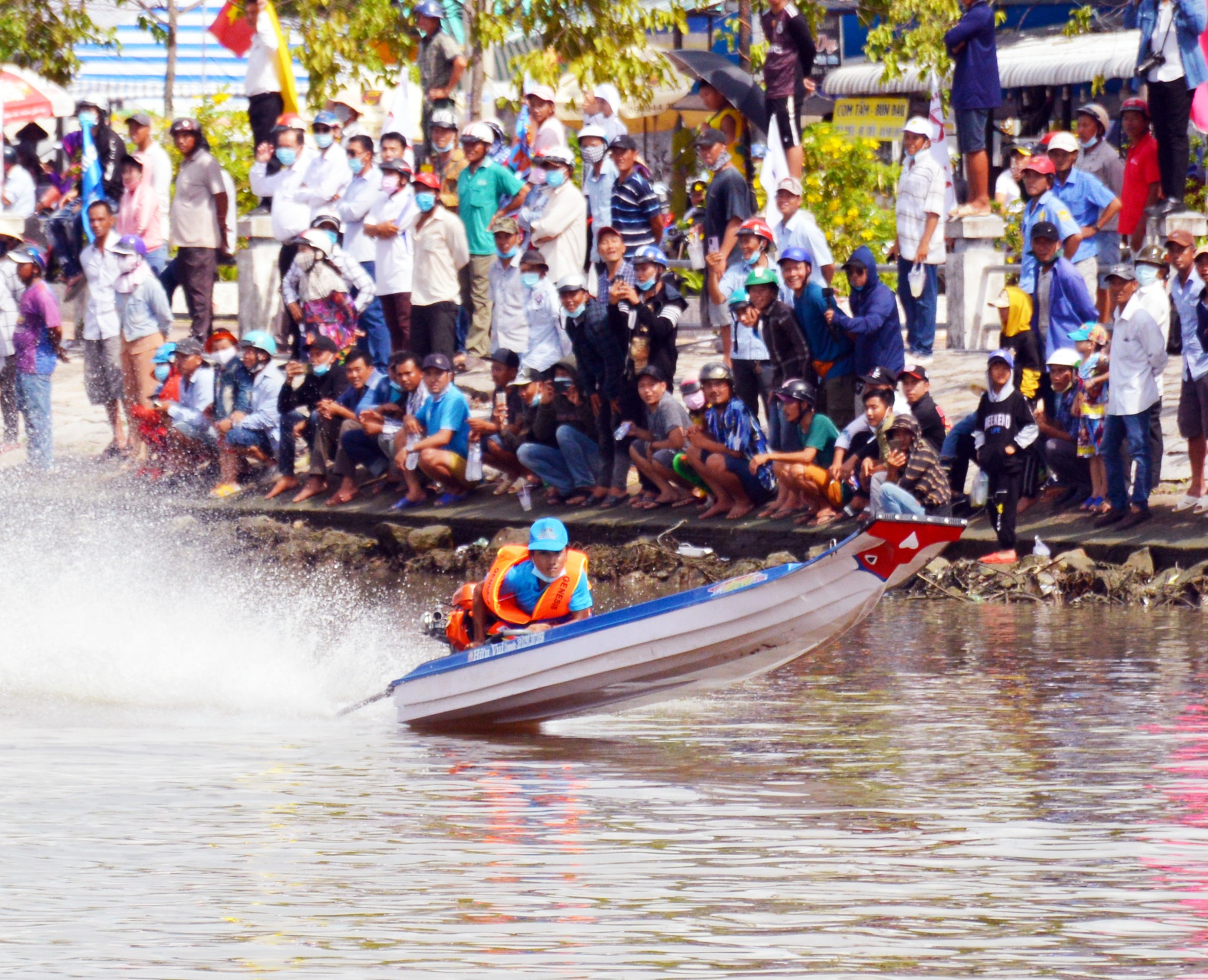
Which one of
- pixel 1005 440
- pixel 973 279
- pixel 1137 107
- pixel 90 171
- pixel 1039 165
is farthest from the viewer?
pixel 90 171

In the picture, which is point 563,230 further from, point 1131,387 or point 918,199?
point 1131,387

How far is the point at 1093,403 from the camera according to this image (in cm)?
1578

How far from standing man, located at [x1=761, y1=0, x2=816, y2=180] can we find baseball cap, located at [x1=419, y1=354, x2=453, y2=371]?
11.7ft

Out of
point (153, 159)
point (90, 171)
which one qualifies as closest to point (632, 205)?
point (153, 159)

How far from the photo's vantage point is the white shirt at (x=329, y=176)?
20250 millimetres

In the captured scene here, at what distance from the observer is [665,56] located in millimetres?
23531

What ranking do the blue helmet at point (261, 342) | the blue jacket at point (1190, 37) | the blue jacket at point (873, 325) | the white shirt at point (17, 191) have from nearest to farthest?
the blue jacket at point (873, 325) < the blue jacket at point (1190, 37) < the blue helmet at point (261, 342) < the white shirt at point (17, 191)

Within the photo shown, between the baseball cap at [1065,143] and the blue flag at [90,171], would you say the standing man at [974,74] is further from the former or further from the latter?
the blue flag at [90,171]

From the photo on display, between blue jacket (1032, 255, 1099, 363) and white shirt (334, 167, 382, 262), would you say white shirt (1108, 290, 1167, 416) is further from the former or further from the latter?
white shirt (334, 167, 382, 262)

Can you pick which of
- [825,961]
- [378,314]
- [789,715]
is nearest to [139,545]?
[378,314]

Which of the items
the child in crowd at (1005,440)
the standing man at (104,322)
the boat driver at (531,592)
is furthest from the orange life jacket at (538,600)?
the standing man at (104,322)

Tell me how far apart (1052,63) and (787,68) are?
11.5 metres

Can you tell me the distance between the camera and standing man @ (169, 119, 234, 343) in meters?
21.2

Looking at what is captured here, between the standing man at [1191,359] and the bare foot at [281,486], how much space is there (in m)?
8.91
